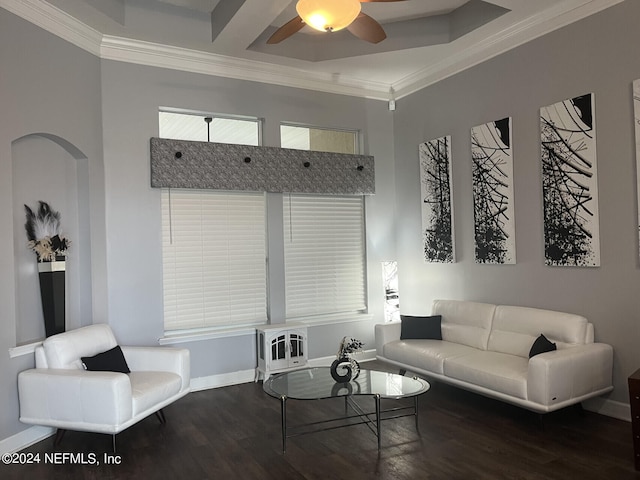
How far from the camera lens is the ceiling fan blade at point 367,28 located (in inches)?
139

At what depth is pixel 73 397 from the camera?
3.45 meters

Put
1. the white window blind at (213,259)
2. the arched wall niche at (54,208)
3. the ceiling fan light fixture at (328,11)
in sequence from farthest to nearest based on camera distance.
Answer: the white window blind at (213,259), the arched wall niche at (54,208), the ceiling fan light fixture at (328,11)

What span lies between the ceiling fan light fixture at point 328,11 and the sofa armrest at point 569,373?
2.66m

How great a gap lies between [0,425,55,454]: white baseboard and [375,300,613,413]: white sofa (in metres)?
3.08

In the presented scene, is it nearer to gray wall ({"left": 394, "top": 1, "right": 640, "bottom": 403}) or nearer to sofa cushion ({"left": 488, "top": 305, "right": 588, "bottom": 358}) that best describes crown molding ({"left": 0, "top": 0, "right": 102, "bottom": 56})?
gray wall ({"left": 394, "top": 1, "right": 640, "bottom": 403})

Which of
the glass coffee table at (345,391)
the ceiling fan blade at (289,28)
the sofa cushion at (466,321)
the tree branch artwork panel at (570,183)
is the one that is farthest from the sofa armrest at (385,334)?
the ceiling fan blade at (289,28)

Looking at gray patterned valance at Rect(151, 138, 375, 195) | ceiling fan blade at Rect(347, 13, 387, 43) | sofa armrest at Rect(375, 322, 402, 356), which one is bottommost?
sofa armrest at Rect(375, 322, 402, 356)

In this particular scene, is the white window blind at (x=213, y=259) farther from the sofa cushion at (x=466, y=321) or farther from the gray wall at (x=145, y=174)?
the sofa cushion at (x=466, y=321)

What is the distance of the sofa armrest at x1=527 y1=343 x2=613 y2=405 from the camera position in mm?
3521

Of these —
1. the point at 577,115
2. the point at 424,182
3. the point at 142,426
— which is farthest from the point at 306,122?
the point at 142,426

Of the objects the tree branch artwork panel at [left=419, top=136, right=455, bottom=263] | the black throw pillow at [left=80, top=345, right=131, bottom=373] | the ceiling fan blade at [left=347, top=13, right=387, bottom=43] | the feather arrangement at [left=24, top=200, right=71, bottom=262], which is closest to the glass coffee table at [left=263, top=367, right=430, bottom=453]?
the black throw pillow at [left=80, top=345, right=131, bottom=373]

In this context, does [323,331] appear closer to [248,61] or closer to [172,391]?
[172,391]

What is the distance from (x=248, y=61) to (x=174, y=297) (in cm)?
263

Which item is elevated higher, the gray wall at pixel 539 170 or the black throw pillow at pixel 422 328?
the gray wall at pixel 539 170
